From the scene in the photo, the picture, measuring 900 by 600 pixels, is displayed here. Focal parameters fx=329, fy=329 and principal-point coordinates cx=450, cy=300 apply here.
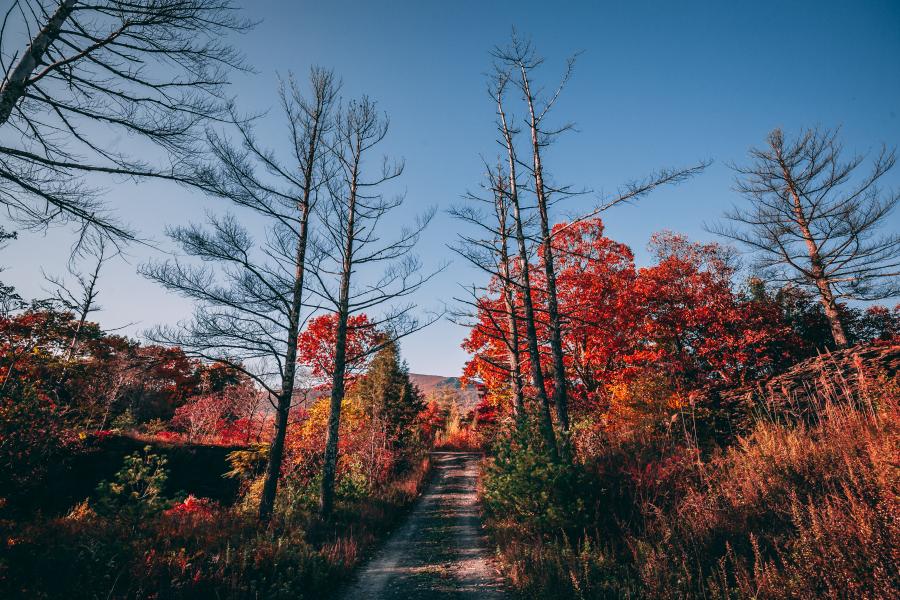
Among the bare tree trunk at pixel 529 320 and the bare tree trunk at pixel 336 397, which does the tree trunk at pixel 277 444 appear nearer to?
the bare tree trunk at pixel 336 397

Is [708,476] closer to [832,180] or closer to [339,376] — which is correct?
[339,376]

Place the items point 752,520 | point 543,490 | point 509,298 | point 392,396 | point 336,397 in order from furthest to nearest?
point 392,396 → point 509,298 → point 336,397 → point 543,490 → point 752,520

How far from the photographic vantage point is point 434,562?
6.33 metres

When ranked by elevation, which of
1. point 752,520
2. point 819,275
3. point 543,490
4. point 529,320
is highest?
point 819,275

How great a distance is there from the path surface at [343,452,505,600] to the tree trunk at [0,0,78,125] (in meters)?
7.87

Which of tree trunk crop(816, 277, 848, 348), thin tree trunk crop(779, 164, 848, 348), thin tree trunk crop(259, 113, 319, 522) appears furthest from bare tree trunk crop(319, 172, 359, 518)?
tree trunk crop(816, 277, 848, 348)

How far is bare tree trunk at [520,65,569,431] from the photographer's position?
7168mm

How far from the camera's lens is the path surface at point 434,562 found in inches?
198

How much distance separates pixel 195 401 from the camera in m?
27.1

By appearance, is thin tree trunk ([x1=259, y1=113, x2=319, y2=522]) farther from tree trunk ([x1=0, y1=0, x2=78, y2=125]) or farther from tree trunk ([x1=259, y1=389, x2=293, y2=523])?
tree trunk ([x1=0, y1=0, x2=78, y2=125])

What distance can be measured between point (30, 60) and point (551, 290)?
896 centimetres

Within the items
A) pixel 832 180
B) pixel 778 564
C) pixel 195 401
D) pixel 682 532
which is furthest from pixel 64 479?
pixel 832 180

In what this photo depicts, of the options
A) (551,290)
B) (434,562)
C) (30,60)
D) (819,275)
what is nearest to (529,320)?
(551,290)

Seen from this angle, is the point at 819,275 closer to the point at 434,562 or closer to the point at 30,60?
the point at 434,562
